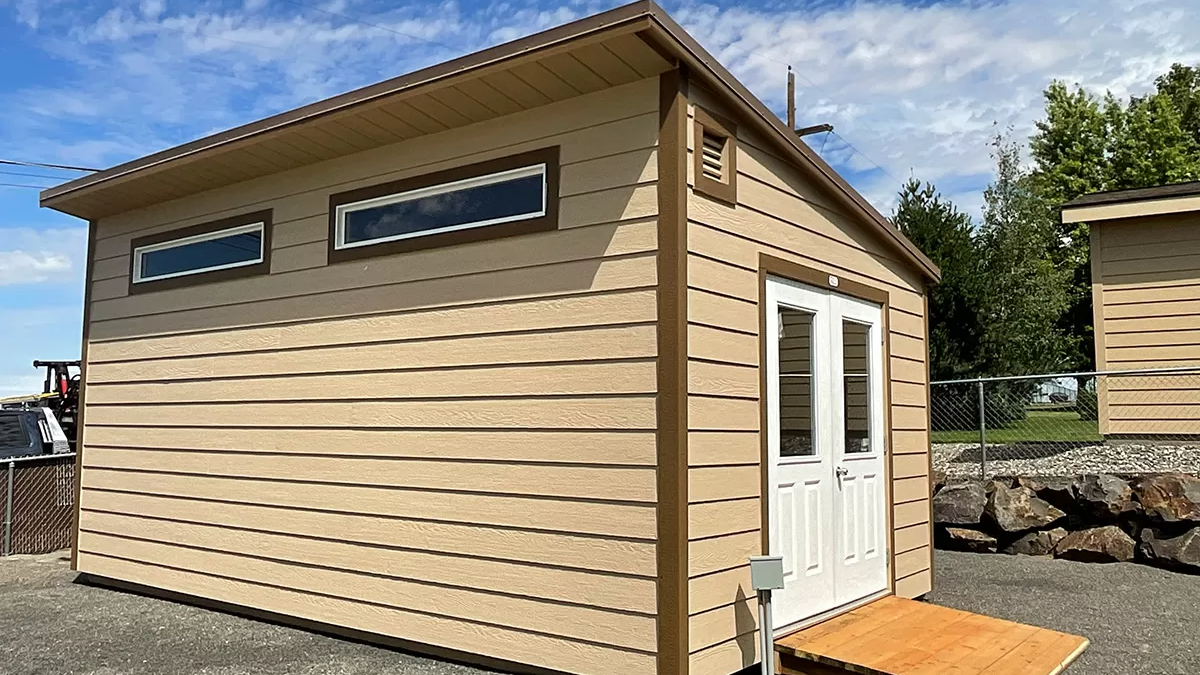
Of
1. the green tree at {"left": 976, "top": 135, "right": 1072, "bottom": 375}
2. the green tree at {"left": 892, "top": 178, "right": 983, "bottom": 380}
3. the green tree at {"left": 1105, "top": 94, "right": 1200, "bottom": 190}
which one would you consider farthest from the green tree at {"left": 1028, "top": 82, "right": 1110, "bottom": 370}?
the green tree at {"left": 892, "top": 178, "right": 983, "bottom": 380}

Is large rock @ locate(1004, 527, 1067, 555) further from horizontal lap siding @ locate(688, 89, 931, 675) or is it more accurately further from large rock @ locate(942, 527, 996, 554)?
horizontal lap siding @ locate(688, 89, 931, 675)

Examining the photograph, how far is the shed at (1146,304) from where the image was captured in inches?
313

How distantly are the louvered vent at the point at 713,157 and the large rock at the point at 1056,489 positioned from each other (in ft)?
16.3

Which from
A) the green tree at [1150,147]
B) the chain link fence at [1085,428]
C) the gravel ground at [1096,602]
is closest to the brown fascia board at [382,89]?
the gravel ground at [1096,602]

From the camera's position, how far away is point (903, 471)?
557cm

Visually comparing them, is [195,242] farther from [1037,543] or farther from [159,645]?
[1037,543]

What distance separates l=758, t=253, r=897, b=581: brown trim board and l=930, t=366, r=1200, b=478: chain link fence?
2867 mm

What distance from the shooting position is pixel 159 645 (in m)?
4.70

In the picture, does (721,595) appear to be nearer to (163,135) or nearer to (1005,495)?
A: (1005,495)

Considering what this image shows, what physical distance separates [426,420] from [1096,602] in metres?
4.39

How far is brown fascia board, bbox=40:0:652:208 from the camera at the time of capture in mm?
3490

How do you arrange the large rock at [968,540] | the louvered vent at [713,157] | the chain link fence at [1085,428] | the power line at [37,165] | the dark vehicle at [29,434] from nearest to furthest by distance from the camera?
the louvered vent at [713,157], the large rock at [968,540], the chain link fence at [1085,428], the dark vehicle at [29,434], the power line at [37,165]

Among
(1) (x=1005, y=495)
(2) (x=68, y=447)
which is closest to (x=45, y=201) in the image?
(2) (x=68, y=447)

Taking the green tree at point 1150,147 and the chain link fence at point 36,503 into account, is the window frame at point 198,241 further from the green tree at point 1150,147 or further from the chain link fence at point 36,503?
the green tree at point 1150,147
